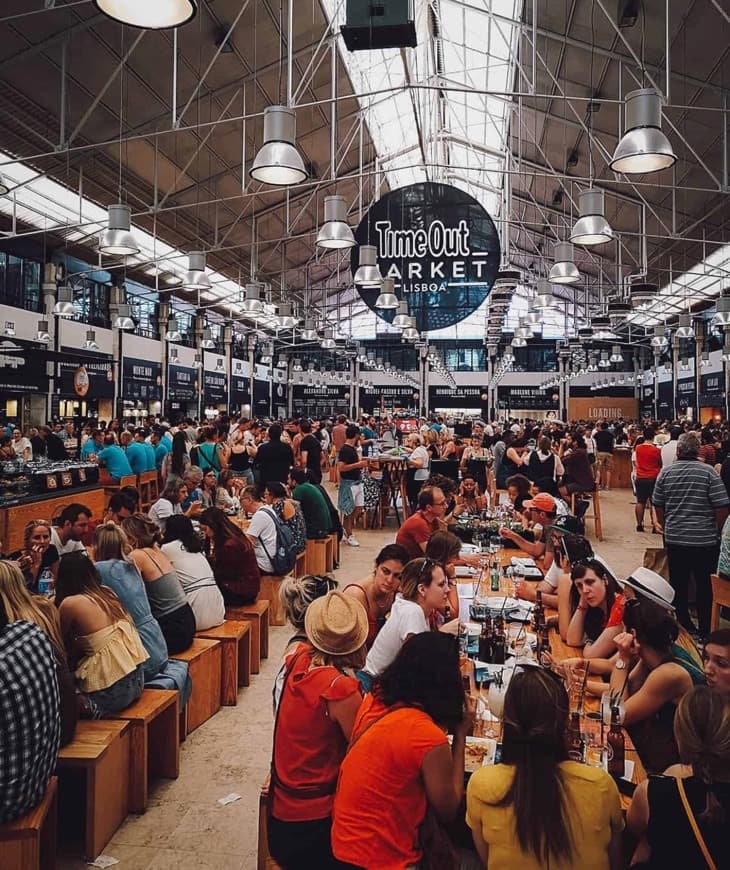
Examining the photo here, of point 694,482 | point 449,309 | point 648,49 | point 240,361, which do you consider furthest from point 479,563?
point 240,361

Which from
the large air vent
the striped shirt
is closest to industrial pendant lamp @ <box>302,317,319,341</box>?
the striped shirt

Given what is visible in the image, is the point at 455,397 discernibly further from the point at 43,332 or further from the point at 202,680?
the point at 202,680

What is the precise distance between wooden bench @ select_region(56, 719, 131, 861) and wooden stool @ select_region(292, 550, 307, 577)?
3.59 meters

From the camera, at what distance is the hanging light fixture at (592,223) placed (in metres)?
6.76

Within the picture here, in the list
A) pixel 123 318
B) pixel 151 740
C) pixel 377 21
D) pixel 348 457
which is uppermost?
pixel 377 21

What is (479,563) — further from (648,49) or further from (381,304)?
(648,49)

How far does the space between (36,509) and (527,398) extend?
1391 inches

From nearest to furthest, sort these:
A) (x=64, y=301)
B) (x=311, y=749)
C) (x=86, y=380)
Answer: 1. (x=311, y=749)
2. (x=64, y=301)
3. (x=86, y=380)

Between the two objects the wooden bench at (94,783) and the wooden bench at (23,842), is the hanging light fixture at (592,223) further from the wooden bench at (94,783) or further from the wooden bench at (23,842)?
the wooden bench at (23,842)

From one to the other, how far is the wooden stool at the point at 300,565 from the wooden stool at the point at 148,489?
4828mm

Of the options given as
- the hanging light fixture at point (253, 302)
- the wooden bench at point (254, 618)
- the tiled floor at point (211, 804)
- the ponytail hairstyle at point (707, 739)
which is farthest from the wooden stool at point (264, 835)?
the hanging light fixture at point (253, 302)

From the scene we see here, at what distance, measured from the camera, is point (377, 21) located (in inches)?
188

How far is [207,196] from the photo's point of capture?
16.7m

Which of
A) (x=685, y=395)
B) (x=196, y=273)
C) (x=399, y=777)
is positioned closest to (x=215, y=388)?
(x=685, y=395)
